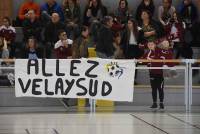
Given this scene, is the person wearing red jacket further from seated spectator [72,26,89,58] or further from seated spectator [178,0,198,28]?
seated spectator [178,0,198,28]

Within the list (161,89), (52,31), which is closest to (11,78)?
(52,31)

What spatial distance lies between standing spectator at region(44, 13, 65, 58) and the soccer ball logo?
3439 mm

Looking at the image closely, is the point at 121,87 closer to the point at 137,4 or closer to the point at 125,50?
the point at 125,50

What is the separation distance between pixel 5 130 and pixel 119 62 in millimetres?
5305

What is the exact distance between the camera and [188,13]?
74.2 ft

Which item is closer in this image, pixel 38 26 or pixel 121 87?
pixel 121 87

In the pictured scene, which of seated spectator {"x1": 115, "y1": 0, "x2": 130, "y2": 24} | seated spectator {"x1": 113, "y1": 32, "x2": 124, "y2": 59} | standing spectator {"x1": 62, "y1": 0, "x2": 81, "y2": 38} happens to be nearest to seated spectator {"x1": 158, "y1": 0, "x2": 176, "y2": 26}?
seated spectator {"x1": 115, "y1": 0, "x2": 130, "y2": 24}

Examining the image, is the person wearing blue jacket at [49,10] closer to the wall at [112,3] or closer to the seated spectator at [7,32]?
the seated spectator at [7,32]

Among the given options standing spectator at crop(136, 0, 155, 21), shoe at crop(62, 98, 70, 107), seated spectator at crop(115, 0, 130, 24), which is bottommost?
shoe at crop(62, 98, 70, 107)

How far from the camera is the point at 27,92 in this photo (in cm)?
1750

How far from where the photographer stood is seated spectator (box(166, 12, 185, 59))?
21594 millimetres

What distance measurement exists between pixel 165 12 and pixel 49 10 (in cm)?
404

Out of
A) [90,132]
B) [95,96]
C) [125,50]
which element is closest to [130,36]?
[125,50]

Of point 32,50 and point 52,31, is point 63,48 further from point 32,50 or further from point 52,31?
point 52,31
